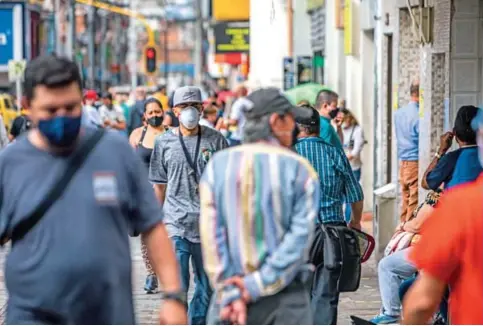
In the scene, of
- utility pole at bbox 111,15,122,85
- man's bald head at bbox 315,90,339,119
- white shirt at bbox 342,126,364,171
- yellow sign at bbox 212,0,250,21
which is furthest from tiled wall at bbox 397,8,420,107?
utility pole at bbox 111,15,122,85

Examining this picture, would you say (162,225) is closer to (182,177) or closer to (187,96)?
(182,177)

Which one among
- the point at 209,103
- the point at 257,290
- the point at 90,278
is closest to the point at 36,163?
the point at 90,278

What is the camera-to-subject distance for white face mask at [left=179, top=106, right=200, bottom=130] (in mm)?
10688

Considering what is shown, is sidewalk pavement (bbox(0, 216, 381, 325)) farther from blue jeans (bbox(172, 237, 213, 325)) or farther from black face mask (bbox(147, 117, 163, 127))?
black face mask (bbox(147, 117, 163, 127))

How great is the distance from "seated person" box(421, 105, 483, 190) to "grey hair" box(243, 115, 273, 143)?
3.01 meters

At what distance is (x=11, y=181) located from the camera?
18.4 ft

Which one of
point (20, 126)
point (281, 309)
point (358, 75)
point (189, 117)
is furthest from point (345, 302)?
point (358, 75)

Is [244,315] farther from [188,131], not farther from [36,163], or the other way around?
[188,131]

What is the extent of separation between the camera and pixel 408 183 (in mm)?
16734

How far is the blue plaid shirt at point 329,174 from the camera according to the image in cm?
1013

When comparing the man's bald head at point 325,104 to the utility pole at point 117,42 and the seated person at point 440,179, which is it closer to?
the seated person at point 440,179

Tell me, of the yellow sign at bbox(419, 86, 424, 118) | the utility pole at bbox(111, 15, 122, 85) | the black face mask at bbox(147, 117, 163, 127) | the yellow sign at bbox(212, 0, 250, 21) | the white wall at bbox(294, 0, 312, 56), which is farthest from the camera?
the utility pole at bbox(111, 15, 122, 85)

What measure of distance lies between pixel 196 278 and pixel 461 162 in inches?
84.3

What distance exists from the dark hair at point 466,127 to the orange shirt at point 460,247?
4147 millimetres
